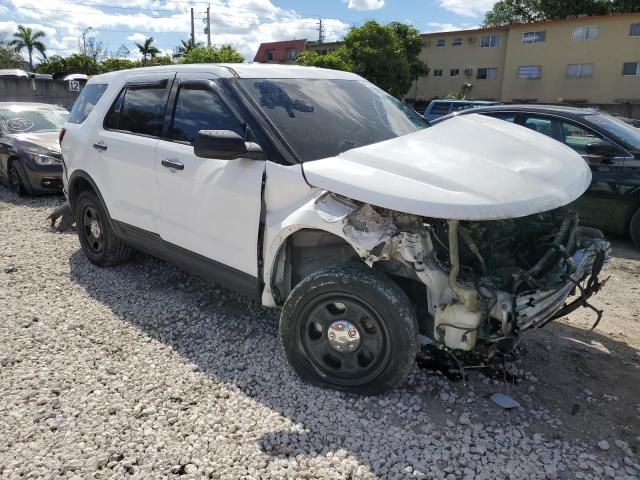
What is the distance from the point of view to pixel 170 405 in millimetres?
2939

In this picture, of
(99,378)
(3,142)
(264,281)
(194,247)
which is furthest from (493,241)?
(3,142)

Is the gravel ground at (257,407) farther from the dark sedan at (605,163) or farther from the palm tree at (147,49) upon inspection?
the palm tree at (147,49)

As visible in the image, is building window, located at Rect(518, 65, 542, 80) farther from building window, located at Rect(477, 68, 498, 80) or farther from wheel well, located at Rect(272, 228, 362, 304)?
wheel well, located at Rect(272, 228, 362, 304)

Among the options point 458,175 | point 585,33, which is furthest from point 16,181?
point 585,33

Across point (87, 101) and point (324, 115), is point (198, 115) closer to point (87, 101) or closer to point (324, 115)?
point (324, 115)

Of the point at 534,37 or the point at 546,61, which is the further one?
the point at 534,37

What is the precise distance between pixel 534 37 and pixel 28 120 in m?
37.2

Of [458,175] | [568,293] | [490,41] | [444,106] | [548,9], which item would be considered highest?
[548,9]

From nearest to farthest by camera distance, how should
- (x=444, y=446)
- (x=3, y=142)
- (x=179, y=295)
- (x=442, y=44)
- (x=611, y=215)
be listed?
(x=444, y=446) < (x=179, y=295) < (x=611, y=215) < (x=3, y=142) < (x=442, y=44)

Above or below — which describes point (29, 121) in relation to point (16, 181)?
above

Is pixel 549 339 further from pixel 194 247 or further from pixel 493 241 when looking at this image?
pixel 194 247

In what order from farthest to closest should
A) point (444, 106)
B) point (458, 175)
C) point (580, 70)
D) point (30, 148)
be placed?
point (580, 70)
point (444, 106)
point (30, 148)
point (458, 175)

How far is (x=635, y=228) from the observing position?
5.93m

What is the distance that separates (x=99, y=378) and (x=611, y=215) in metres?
5.82
